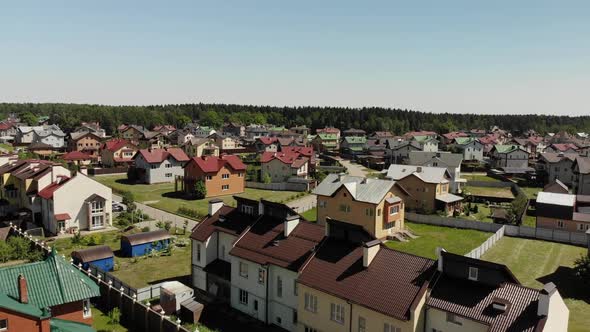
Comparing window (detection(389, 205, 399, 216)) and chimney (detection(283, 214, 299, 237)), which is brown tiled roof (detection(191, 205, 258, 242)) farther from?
window (detection(389, 205, 399, 216))

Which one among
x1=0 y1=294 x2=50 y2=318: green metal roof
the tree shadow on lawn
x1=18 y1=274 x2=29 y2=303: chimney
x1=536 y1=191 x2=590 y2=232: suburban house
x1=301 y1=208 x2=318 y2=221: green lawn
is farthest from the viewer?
x1=301 y1=208 x2=318 y2=221: green lawn

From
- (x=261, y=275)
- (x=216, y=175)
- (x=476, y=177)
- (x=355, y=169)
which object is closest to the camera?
(x=261, y=275)

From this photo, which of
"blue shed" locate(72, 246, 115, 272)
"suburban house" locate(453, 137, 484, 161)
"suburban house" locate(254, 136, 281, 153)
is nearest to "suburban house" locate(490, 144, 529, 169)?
"suburban house" locate(453, 137, 484, 161)

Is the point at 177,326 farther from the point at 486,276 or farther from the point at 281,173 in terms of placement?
the point at 281,173

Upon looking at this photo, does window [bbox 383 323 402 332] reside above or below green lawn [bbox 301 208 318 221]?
above

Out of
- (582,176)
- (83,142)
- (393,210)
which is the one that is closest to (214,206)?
(393,210)

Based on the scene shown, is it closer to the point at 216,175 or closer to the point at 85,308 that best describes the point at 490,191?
the point at 216,175
